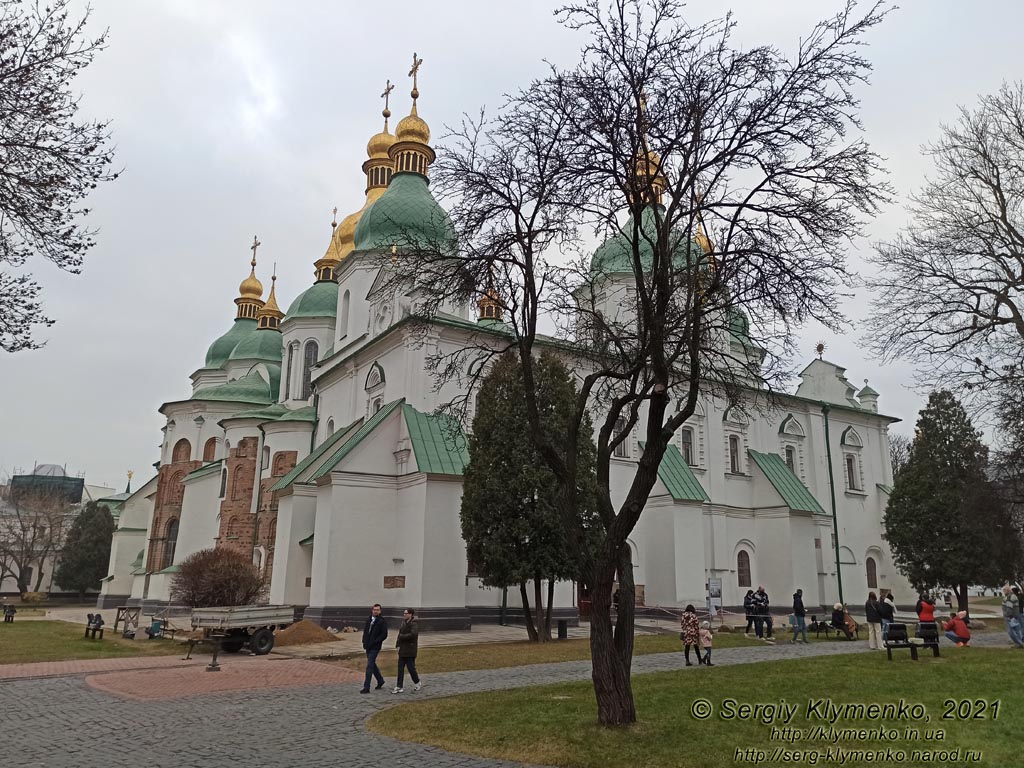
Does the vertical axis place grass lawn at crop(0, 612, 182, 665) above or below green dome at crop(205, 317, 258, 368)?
below

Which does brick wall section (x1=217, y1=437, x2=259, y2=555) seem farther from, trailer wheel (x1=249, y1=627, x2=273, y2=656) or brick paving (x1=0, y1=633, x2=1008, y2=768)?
brick paving (x1=0, y1=633, x2=1008, y2=768)

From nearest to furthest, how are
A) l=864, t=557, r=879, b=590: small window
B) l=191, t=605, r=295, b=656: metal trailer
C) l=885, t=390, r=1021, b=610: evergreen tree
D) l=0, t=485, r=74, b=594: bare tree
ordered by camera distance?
l=191, t=605, r=295, b=656: metal trailer → l=885, t=390, r=1021, b=610: evergreen tree → l=864, t=557, r=879, b=590: small window → l=0, t=485, r=74, b=594: bare tree

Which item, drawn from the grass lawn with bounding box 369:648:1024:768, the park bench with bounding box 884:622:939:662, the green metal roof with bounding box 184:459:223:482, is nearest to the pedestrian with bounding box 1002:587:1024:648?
the park bench with bounding box 884:622:939:662

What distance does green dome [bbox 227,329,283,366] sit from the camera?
45.5 metres

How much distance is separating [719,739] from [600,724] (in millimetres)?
1353

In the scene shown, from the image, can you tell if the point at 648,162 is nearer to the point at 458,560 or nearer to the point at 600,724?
the point at 600,724

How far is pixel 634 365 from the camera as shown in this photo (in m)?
10.3

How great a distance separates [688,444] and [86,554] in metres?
48.1

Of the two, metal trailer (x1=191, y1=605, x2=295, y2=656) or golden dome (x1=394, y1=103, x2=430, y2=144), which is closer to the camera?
metal trailer (x1=191, y1=605, x2=295, y2=656)

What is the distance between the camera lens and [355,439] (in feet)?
83.5

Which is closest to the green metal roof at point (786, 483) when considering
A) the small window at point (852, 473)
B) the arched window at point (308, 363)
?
the small window at point (852, 473)

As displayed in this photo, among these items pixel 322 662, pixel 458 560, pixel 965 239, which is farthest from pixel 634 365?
pixel 458 560

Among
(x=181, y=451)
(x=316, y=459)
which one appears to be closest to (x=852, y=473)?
(x=316, y=459)

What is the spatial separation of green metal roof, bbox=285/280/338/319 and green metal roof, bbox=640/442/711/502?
19.4 metres
